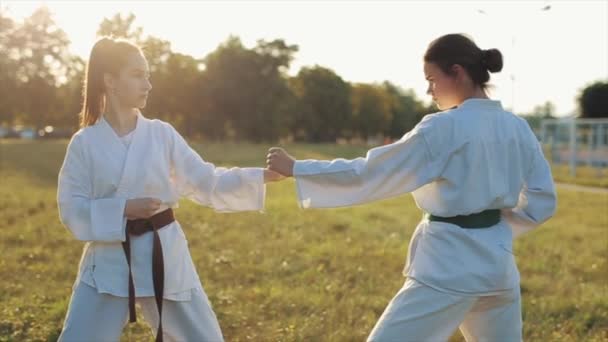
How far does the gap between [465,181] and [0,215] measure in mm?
11243

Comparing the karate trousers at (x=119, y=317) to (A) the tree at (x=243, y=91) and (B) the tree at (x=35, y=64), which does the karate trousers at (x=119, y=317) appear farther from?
(A) the tree at (x=243, y=91)

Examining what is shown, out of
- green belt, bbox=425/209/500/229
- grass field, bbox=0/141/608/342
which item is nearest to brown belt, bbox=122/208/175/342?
green belt, bbox=425/209/500/229

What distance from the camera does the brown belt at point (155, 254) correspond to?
3.46 meters

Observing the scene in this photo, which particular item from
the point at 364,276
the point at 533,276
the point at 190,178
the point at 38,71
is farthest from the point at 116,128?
the point at 38,71

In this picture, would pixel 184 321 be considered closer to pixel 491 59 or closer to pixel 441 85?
pixel 441 85

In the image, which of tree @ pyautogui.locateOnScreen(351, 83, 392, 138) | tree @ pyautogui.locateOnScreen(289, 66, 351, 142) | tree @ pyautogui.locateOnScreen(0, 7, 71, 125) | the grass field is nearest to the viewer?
the grass field

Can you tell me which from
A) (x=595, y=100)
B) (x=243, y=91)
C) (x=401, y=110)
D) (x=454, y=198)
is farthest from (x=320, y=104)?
(x=454, y=198)

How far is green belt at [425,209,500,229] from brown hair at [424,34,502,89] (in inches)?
23.1

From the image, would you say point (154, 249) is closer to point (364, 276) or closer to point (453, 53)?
point (453, 53)

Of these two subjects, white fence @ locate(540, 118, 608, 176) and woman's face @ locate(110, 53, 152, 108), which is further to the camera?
white fence @ locate(540, 118, 608, 176)

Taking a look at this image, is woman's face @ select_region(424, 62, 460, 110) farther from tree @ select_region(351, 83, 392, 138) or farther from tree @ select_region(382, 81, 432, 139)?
tree @ select_region(382, 81, 432, 139)

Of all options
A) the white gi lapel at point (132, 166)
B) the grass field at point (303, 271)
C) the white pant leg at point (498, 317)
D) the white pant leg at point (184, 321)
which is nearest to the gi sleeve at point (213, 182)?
the white gi lapel at point (132, 166)

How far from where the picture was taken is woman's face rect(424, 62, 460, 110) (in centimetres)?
333

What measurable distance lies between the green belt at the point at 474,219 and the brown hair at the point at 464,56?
1.93 feet
